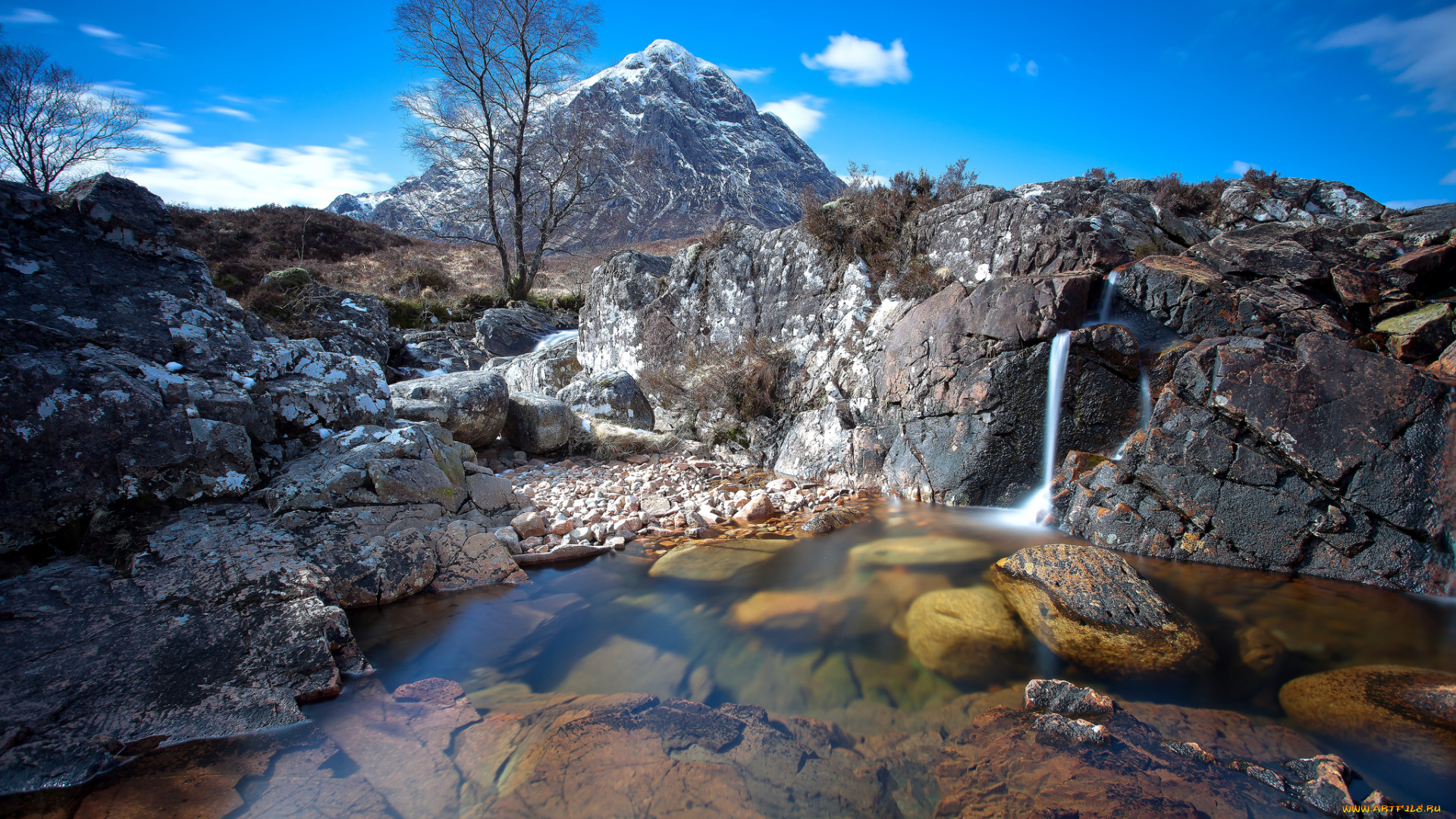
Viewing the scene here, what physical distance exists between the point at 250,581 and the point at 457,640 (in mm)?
1240

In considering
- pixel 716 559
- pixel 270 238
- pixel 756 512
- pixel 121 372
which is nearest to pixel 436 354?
pixel 121 372

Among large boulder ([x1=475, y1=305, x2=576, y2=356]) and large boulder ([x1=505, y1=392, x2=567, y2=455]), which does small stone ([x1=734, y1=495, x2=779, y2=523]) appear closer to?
large boulder ([x1=505, y1=392, x2=567, y2=455])

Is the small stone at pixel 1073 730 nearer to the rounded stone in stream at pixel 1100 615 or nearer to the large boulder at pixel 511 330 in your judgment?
the rounded stone in stream at pixel 1100 615

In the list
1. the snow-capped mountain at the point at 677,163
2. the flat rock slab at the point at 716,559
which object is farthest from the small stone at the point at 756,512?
the snow-capped mountain at the point at 677,163

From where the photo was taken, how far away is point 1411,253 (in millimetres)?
5371

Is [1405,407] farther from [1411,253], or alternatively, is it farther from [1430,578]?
[1411,253]

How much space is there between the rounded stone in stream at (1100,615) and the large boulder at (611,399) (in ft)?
21.1

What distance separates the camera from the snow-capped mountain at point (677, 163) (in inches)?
2053

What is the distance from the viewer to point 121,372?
357cm

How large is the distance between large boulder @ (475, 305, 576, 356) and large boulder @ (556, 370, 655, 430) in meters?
5.49

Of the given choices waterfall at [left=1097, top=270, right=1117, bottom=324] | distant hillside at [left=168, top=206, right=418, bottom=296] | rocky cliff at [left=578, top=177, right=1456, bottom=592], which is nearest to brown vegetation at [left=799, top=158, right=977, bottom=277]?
rocky cliff at [left=578, top=177, right=1456, bottom=592]

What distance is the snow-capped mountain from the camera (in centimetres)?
5216

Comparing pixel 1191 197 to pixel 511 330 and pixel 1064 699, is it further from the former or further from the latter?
pixel 511 330

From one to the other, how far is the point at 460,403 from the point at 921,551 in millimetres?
5698
